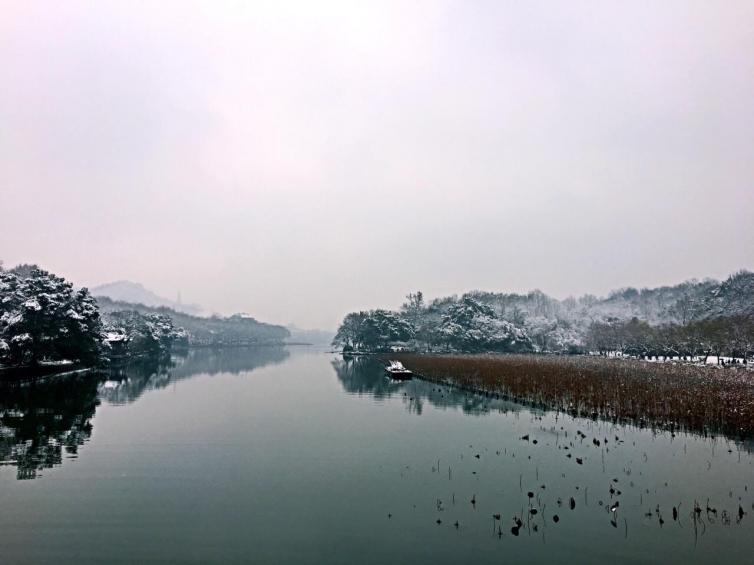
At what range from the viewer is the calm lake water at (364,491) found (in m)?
11.1

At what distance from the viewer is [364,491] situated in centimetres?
1520

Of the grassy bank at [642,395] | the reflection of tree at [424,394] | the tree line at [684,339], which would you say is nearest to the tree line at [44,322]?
the reflection of tree at [424,394]

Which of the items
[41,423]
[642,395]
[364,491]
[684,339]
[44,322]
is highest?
[44,322]

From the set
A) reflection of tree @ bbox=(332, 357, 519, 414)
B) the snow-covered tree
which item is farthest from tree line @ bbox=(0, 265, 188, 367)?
reflection of tree @ bbox=(332, 357, 519, 414)

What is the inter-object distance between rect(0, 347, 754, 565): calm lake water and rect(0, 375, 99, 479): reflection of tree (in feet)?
0.53

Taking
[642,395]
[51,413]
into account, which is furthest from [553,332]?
[51,413]

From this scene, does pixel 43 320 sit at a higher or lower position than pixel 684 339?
higher

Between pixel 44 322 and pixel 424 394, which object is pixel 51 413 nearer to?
pixel 44 322

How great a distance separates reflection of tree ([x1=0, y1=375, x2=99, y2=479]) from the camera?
18641 millimetres

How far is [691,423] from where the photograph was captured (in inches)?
965

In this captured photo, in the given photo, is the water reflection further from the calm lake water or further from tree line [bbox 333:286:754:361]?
tree line [bbox 333:286:754:361]

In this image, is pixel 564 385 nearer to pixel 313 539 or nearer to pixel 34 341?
pixel 313 539

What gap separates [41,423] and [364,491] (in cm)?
2036

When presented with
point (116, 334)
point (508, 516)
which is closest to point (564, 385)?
point (508, 516)
